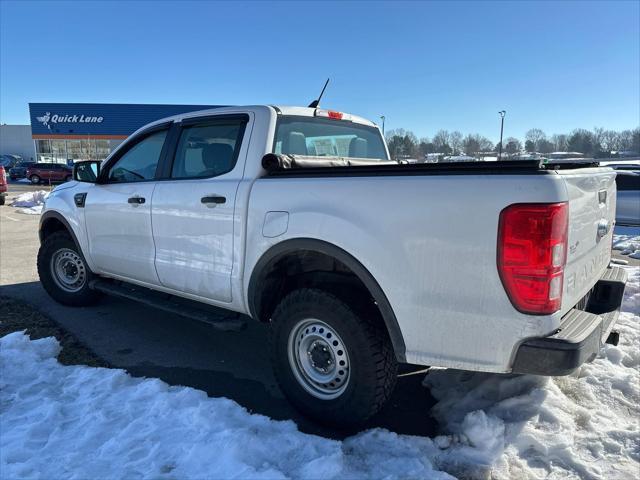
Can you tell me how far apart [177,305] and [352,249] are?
192 centimetres

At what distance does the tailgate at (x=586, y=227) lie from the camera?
7.68 ft

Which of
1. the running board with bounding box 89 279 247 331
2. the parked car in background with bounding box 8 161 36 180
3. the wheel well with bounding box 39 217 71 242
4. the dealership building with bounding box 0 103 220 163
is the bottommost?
the running board with bounding box 89 279 247 331

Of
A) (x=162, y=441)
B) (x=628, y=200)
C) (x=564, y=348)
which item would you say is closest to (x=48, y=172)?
(x=628, y=200)

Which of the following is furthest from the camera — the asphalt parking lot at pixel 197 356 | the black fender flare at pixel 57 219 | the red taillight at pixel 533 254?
the black fender flare at pixel 57 219

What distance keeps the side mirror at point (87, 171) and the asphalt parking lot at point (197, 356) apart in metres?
1.44

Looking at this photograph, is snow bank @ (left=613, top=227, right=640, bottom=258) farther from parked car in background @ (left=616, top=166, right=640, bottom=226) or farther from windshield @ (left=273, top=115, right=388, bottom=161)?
windshield @ (left=273, top=115, right=388, bottom=161)

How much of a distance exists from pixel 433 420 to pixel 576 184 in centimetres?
171

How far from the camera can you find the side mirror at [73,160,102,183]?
186 inches

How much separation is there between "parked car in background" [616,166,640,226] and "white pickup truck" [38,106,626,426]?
3.94m

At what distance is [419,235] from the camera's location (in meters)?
2.39

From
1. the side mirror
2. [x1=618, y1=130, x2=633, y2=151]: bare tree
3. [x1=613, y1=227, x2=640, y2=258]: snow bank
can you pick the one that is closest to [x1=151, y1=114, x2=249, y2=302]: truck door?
the side mirror

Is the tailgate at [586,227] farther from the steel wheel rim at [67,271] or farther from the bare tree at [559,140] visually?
the bare tree at [559,140]

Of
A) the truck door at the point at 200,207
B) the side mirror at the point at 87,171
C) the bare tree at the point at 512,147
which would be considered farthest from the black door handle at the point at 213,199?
the bare tree at the point at 512,147

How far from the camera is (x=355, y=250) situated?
8.64 feet
